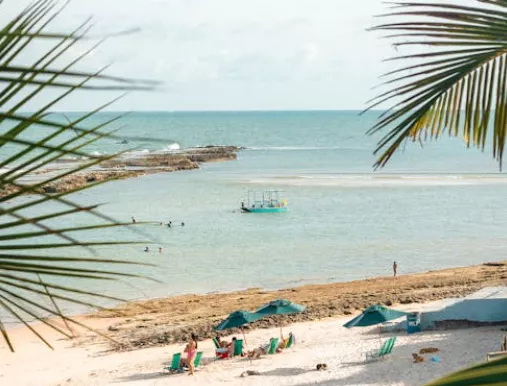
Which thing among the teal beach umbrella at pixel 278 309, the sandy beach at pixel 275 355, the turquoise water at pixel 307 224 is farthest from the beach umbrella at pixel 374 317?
the turquoise water at pixel 307 224

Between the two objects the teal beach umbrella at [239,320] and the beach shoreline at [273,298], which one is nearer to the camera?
the teal beach umbrella at [239,320]

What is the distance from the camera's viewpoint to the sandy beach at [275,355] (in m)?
15.4

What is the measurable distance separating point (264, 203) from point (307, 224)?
26.1ft

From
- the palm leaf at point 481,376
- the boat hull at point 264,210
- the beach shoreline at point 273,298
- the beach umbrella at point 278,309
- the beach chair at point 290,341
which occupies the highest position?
the palm leaf at point 481,376

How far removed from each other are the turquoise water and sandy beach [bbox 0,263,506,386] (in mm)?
5179

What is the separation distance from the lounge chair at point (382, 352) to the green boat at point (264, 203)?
3562 centimetres

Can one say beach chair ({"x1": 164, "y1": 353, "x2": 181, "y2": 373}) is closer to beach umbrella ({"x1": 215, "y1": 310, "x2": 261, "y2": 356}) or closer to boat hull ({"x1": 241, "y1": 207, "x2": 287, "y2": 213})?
beach umbrella ({"x1": 215, "y1": 310, "x2": 261, "y2": 356})

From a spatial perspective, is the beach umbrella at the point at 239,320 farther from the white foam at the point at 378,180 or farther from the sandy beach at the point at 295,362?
the white foam at the point at 378,180

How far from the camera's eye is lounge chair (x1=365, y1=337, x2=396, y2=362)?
15695mm

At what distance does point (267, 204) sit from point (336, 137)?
109630 mm

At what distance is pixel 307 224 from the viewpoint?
46.9 meters

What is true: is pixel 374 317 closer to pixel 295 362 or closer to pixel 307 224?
pixel 295 362

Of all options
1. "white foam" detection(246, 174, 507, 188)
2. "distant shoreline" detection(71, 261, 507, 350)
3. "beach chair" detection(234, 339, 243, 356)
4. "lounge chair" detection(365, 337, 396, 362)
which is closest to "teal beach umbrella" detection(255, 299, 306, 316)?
"beach chair" detection(234, 339, 243, 356)

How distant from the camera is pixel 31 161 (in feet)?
3.55
